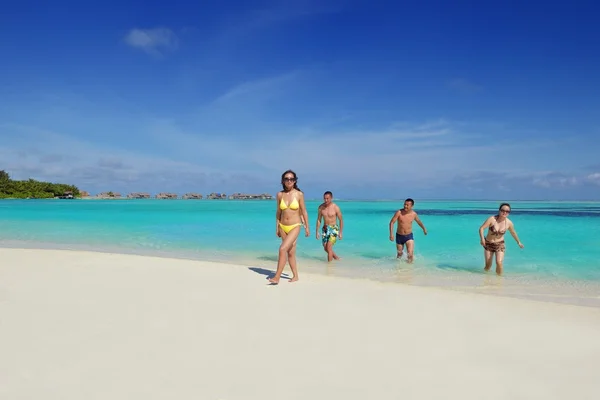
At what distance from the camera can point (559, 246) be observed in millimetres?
14812

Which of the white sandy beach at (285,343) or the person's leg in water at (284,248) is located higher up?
the person's leg in water at (284,248)

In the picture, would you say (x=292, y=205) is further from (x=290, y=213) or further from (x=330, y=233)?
(x=330, y=233)

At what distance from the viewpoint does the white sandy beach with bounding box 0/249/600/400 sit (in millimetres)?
2836

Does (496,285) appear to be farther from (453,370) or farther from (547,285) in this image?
(453,370)

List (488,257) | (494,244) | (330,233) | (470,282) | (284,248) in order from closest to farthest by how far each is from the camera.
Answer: (284,248) < (470,282) < (494,244) < (488,257) < (330,233)

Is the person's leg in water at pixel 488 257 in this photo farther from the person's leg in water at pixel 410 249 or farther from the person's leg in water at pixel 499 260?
the person's leg in water at pixel 410 249

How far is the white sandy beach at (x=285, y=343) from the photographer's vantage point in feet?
9.30

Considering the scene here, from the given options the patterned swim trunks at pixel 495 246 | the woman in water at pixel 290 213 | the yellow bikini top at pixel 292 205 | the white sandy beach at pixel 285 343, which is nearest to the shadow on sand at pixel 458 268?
the patterned swim trunks at pixel 495 246

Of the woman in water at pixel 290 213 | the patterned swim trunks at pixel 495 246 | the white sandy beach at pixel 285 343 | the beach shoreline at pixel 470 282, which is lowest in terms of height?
the beach shoreline at pixel 470 282

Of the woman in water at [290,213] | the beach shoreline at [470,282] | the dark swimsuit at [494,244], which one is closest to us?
the beach shoreline at [470,282]

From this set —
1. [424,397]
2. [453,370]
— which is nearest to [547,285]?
[453,370]

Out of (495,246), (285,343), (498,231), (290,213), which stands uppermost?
(290,213)

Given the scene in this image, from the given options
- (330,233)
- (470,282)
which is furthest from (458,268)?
(330,233)

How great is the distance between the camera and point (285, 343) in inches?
144
